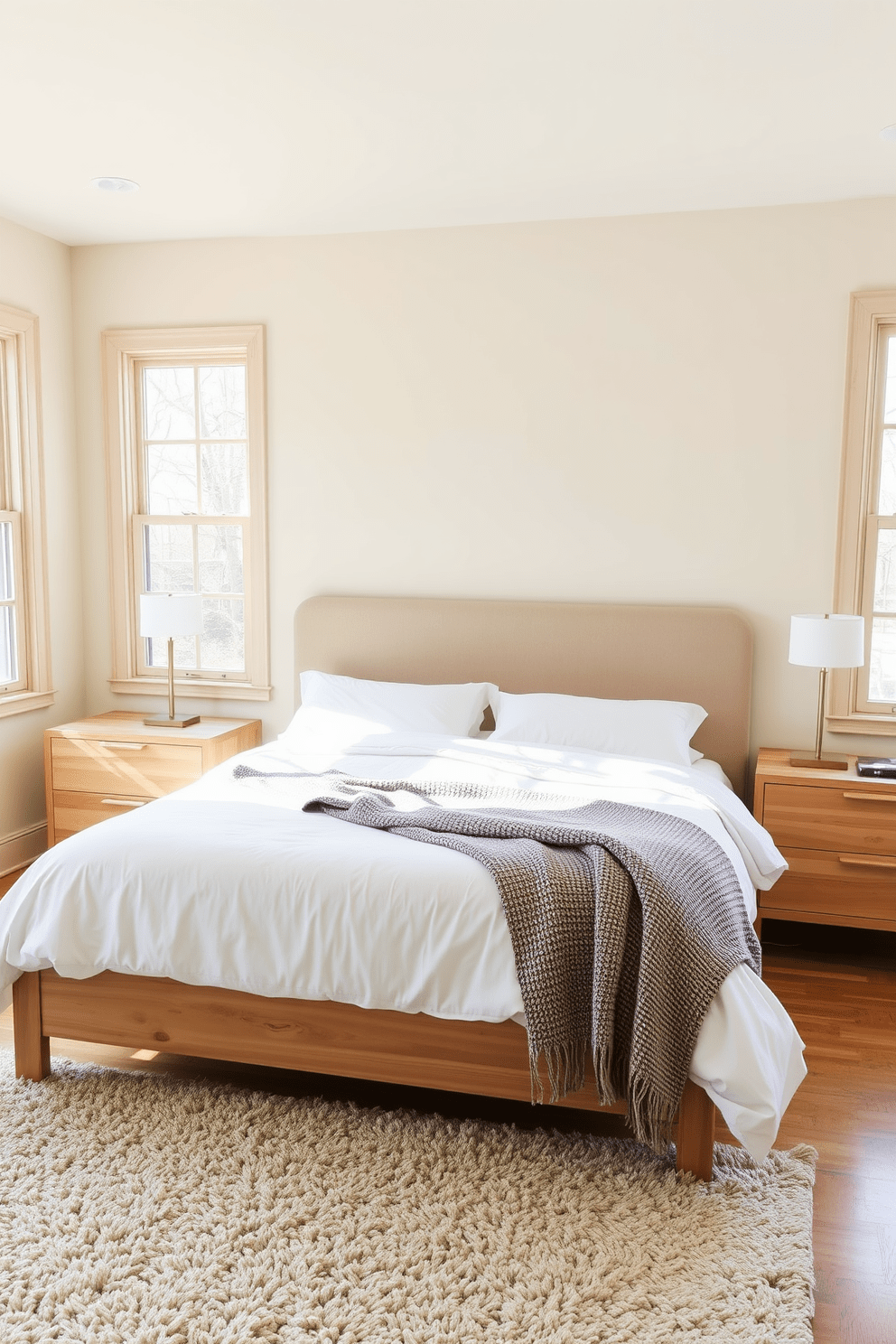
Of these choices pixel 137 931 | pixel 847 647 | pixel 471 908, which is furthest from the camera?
pixel 847 647

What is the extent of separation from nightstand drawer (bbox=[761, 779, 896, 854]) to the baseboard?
9.67ft

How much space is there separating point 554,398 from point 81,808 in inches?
98.6

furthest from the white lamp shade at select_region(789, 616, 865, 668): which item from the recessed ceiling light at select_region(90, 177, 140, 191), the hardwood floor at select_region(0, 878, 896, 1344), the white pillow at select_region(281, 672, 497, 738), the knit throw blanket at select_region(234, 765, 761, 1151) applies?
the recessed ceiling light at select_region(90, 177, 140, 191)

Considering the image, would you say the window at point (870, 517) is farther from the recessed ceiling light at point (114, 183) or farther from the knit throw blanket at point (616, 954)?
the recessed ceiling light at point (114, 183)

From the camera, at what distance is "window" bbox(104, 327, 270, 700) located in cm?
450

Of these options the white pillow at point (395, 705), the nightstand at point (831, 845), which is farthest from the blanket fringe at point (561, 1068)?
the white pillow at point (395, 705)

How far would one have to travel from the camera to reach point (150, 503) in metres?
4.70

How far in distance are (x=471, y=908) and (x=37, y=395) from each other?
318 cm

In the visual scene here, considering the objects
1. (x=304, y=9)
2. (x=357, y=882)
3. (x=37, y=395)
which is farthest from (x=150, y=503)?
(x=357, y=882)

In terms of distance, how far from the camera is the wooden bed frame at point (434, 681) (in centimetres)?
234

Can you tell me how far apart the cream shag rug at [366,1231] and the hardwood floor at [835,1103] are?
0.08 m

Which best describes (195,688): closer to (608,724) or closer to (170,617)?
(170,617)

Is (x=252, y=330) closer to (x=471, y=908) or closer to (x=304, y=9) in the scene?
(x=304, y=9)

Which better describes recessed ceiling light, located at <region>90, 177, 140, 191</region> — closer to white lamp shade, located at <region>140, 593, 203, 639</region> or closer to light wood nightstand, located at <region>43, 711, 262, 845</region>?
white lamp shade, located at <region>140, 593, 203, 639</region>
